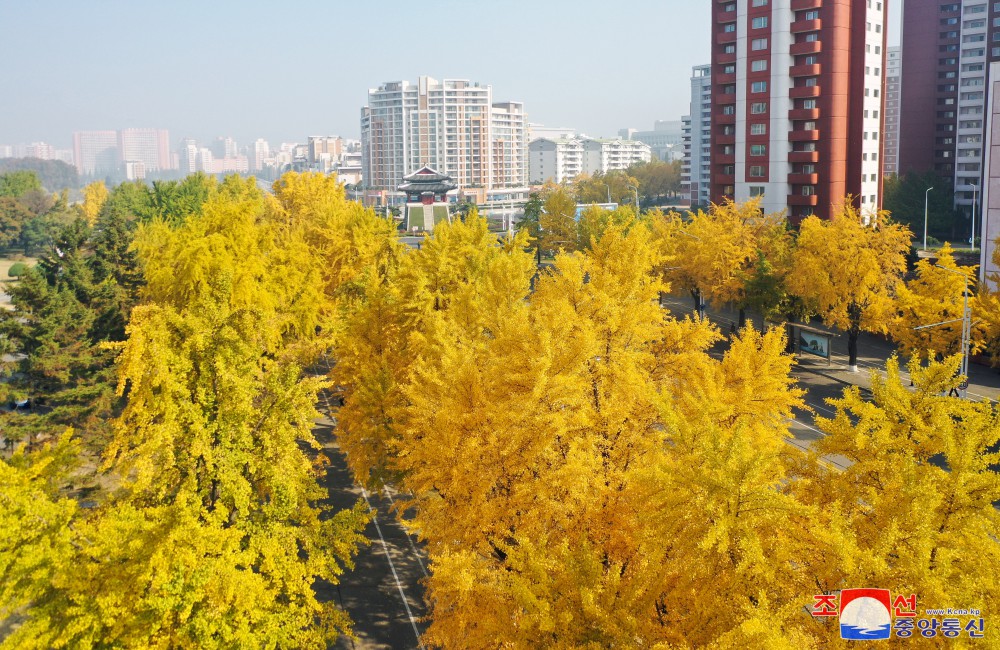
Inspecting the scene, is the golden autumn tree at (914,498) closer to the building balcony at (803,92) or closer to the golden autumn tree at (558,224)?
the building balcony at (803,92)

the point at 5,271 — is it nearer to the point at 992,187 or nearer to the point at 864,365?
the point at 864,365

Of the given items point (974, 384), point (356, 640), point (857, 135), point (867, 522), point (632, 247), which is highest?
point (857, 135)

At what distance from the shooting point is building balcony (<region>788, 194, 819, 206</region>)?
59.6 meters

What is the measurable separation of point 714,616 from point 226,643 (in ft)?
25.8

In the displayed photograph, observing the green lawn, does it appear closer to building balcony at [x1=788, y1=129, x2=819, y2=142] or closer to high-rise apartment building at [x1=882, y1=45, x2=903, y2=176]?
building balcony at [x1=788, y1=129, x2=819, y2=142]

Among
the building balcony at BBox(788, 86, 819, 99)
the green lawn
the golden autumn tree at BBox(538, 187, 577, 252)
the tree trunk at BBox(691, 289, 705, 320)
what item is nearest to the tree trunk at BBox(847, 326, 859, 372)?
the tree trunk at BBox(691, 289, 705, 320)

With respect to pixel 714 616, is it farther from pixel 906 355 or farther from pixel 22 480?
pixel 906 355

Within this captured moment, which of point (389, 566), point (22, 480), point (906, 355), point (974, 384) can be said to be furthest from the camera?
point (906, 355)

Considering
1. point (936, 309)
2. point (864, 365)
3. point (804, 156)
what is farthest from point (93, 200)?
point (936, 309)

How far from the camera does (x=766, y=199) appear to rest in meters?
61.2

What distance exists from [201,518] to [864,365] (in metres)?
36.4

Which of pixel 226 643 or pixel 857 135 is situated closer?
pixel 226 643

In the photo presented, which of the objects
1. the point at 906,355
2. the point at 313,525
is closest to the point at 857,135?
the point at 906,355

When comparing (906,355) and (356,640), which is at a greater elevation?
(906,355)
